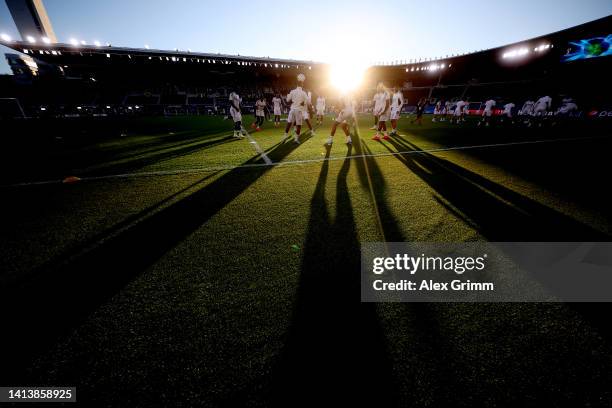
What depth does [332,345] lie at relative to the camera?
1633 mm

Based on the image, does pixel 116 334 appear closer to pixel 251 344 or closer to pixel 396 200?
pixel 251 344

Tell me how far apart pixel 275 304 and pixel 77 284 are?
187 cm

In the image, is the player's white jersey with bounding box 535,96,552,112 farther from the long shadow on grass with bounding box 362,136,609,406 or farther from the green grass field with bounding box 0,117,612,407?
the green grass field with bounding box 0,117,612,407

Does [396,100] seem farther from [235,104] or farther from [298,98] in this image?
[235,104]

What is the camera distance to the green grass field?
141cm

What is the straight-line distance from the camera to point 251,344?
1.62m

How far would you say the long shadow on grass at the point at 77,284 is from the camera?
1668 millimetres

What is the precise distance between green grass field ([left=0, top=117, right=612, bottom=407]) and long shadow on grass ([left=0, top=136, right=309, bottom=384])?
0.02 metres

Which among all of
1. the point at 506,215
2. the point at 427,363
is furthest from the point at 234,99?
the point at 427,363

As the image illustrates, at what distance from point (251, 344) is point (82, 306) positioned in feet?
4.94

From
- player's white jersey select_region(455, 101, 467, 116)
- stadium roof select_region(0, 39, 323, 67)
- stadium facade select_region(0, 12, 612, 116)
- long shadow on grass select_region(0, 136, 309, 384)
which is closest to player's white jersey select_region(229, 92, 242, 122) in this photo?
long shadow on grass select_region(0, 136, 309, 384)

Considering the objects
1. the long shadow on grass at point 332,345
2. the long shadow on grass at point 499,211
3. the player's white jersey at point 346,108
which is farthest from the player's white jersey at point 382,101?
the long shadow on grass at point 332,345

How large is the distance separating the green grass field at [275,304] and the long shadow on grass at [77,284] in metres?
0.02

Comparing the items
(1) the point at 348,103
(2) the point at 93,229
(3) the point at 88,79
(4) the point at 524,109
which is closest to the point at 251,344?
(2) the point at 93,229
